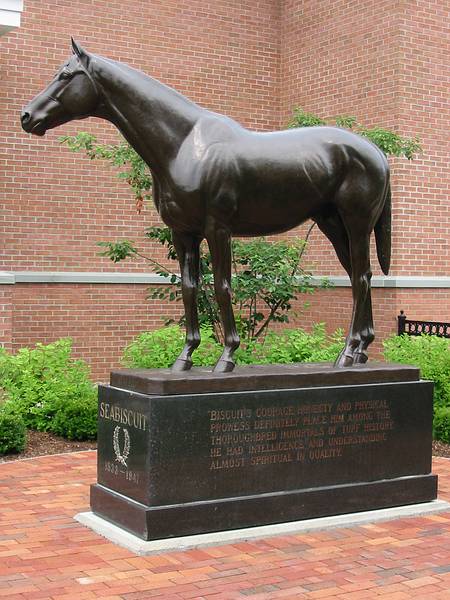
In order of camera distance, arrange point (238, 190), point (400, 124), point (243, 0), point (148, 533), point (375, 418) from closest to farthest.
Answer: point (148, 533) → point (238, 190) → point (375, 418) → point (400, 124) → point (243, 0)

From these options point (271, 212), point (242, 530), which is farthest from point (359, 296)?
point (242, 530)

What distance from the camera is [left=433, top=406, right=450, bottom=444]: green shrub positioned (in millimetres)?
9367

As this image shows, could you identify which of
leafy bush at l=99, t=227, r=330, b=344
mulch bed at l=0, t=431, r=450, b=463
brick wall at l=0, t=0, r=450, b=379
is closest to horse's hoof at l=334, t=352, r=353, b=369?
mulch bed at l=0, t=431, r=450, b=463

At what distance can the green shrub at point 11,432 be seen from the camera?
8.42m

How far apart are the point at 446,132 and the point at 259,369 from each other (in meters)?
8.10

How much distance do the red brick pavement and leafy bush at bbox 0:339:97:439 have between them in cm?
270

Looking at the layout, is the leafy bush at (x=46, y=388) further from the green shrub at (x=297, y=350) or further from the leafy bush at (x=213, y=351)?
the green shrub at (x=297, y=350)

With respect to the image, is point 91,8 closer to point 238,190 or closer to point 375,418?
point 238,190

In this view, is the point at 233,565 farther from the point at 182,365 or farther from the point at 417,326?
the point at 417,326

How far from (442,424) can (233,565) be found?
471cm

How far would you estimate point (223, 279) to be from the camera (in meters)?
6.20

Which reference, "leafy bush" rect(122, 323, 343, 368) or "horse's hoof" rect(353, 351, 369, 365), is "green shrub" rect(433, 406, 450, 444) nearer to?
"leafy bush" rect(122, 323, 343, 368)

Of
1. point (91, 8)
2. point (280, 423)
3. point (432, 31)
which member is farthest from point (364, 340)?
point (91, 8)

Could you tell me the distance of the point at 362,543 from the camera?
580 cm
